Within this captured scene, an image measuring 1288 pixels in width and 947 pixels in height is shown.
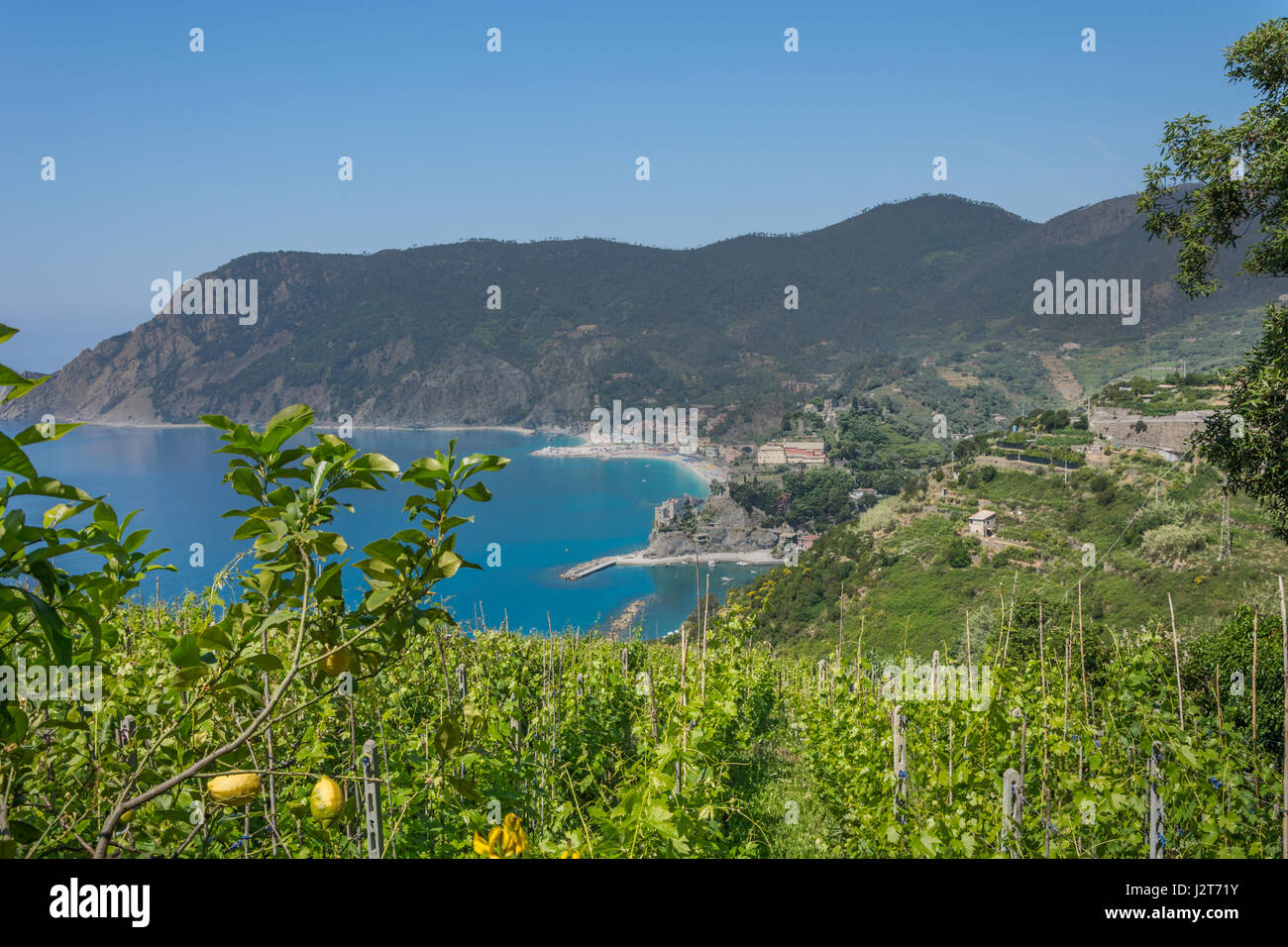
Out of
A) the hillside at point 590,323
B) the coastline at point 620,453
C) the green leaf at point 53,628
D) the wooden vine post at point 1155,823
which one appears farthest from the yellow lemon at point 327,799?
the hillside at point 590,323

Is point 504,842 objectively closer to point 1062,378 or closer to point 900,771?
point 900,771

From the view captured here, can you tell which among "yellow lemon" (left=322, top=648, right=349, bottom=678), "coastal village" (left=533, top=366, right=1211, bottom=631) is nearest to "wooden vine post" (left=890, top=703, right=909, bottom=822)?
"coastal village" (left=533, top=366, right=1211, bottom=631)

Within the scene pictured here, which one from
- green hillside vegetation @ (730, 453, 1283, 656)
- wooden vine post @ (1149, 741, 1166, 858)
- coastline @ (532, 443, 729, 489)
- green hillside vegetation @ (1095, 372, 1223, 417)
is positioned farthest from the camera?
coastline @ (532, 443, 729, 489)

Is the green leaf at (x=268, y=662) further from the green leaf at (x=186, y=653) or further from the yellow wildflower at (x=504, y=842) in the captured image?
the yellow wildflower at (x=504, y=842)

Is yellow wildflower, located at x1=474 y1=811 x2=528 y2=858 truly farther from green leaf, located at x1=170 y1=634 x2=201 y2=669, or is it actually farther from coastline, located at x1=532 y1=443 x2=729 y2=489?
coastline, located at x1=532 y1=443 x2=729 y2=489

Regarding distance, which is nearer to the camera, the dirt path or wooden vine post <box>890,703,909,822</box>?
wooden vine post <box>890,703,909,822</box>

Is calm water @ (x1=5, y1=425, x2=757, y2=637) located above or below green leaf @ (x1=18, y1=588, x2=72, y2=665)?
below

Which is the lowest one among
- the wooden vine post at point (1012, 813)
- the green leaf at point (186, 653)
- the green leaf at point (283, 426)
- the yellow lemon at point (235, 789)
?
the wooden vine post at point (1012, 813)
